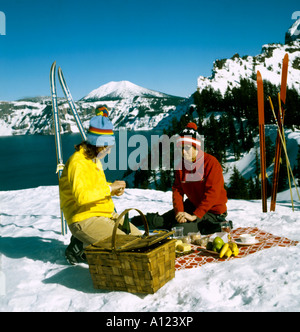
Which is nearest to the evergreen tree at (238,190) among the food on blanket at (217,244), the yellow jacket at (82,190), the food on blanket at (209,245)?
the food on blanket at (209,245)

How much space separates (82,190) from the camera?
3355 mm

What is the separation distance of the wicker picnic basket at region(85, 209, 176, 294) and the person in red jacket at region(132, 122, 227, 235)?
1679 mm

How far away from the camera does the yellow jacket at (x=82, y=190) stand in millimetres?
3369

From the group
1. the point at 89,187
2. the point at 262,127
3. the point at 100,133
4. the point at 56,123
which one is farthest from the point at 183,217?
the point at 262,127

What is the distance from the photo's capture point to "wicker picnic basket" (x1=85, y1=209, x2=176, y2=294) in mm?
2840

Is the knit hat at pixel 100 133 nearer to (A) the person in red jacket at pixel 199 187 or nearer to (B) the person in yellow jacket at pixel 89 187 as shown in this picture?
(B) the person in yellow jacket at pixel 89 187

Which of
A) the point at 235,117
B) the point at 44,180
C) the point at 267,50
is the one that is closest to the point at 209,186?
the point at 44,180

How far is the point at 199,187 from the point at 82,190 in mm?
2299

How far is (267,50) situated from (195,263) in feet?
596

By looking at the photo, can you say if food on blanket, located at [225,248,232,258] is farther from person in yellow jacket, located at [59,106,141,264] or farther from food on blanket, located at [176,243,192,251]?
person in yellow jacket, located at [59,106,141,264]

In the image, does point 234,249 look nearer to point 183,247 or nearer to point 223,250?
point 223,250

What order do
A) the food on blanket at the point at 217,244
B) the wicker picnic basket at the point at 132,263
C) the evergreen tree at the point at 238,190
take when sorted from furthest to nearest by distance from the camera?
the evergreen tree at the point at 238,190, the food on blanket at the point at 217,244, the wicker picnic basket at the point at 132,263

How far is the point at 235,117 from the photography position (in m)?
78.7
